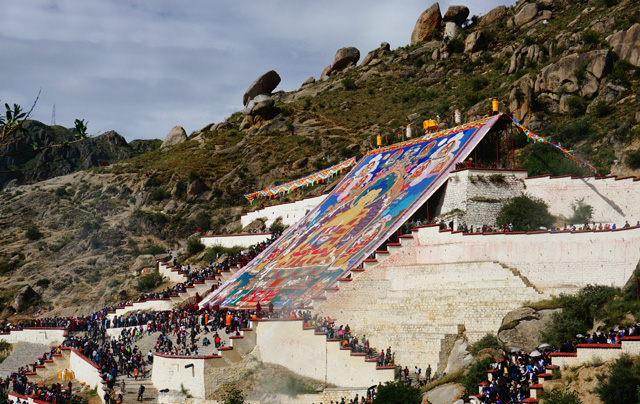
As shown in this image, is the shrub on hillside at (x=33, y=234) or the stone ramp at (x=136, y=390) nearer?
the stone ramp at (x=136, y=390)

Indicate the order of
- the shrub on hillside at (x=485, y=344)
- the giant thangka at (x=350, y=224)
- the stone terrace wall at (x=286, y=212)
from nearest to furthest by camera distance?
the shrub on hillside at (x=485, y=344) → the giant thangka at (x=350, y=224) → the stone terrace wall at (x=286, y=212)

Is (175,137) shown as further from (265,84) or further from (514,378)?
(514,378)

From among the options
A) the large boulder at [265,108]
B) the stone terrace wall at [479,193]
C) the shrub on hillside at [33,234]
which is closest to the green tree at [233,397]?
the stone terrace wall at [479,193]

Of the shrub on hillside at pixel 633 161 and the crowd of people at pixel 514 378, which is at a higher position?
the shrub on hillside at pixel 633 161

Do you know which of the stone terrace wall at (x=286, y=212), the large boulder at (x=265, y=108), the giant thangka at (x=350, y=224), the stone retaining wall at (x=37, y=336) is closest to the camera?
the giant thangka at (x=350, y=224)

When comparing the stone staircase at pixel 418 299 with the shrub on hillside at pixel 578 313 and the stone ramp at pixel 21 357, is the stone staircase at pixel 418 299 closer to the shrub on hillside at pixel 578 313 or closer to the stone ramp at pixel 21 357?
the shrub on hillside at pixel 578 313

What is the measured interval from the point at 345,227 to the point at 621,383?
21657 mm

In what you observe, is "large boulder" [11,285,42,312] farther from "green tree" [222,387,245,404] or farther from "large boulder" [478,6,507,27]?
"large boulder" [478,6,507,27]

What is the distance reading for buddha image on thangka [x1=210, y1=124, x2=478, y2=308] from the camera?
1302 inches

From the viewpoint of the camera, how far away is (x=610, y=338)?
63.2ft

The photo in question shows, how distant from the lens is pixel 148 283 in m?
48.3

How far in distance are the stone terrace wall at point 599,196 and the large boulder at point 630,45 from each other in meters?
19.9

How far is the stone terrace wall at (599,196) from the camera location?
1235 inches

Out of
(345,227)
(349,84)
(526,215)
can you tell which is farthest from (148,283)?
(349,84)
